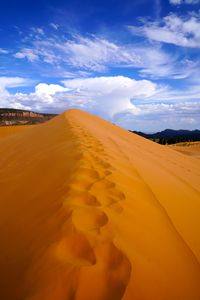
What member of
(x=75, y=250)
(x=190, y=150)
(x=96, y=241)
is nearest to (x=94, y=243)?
(x=96, y=241)

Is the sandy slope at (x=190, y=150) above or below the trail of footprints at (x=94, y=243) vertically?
below

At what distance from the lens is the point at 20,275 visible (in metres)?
2.04

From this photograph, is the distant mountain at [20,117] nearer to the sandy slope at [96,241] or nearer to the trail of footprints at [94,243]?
the sandy slope at [96,241]

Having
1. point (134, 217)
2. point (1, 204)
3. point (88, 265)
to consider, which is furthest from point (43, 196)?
point (88, 265)

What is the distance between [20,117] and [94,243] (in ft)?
278

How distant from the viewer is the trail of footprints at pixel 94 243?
6.20 ft

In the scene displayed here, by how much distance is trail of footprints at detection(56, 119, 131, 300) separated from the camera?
189cm

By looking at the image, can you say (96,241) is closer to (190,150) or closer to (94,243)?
(94,243)

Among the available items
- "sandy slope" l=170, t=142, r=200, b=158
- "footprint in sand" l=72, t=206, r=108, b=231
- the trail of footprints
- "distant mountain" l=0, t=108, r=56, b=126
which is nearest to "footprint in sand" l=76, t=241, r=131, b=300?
the trail of footprints

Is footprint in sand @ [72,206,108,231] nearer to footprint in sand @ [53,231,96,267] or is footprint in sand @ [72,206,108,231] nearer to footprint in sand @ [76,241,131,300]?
footprint in sand @ [53,231,96,267]

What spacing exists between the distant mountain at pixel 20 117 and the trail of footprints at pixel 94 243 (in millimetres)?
72119

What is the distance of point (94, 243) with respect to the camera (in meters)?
2.24

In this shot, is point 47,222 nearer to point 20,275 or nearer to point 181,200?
point 20,275

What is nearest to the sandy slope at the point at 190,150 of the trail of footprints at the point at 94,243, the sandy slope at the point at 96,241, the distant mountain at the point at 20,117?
the sandy slope at the point at 96,241
